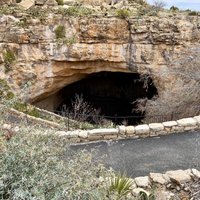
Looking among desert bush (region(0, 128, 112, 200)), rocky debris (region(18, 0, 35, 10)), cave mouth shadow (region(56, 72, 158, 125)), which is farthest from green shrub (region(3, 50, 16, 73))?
desert bush (region(0, 128, 112, 200))

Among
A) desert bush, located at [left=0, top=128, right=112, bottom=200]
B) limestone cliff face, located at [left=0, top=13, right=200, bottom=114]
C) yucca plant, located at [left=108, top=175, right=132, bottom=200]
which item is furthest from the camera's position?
limestone cliff face, located at [left=0, top=13, right=200, bottom=114]

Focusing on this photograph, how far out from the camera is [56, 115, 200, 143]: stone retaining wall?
8.98 m

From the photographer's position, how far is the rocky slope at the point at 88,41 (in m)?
16.3

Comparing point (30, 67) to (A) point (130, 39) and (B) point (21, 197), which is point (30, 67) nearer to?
(A) point (130, 39)

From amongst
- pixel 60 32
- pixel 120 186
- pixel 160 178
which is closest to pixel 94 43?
pixel 60 32

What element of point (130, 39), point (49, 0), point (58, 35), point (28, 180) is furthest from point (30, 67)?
point (28, 180)

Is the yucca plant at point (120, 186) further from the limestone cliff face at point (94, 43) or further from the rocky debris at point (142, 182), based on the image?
the limestone cliff face at point (94, 43)

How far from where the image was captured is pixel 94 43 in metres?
16.8

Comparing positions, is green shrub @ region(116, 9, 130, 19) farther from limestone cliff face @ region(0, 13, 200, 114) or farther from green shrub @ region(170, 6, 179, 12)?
green shrub @ region(170, 6, 179, 12)

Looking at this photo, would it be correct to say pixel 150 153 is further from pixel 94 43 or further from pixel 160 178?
pixel 94 43

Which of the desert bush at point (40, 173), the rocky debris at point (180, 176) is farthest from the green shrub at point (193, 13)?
the desert bush at point (40, 173)

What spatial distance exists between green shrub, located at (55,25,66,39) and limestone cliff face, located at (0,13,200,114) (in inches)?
4.4

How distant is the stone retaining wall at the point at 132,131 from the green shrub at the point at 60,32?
8.40 meters

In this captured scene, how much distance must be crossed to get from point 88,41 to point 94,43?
31 cm
